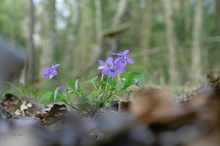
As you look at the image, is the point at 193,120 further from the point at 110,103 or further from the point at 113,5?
the point at 113,5

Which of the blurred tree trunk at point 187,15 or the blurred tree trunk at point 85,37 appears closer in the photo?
the blurred tree trunk at point 187,15

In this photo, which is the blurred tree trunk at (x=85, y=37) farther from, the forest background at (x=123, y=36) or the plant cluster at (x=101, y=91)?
the plant cluster at (x=101, y=91)

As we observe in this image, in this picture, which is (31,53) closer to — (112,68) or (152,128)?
(112,68)

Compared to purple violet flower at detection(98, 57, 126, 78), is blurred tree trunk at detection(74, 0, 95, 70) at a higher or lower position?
higher

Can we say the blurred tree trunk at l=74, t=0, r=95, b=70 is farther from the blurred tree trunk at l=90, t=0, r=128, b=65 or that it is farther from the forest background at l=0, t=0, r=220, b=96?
the blurred tree trunk at l=90, t=0, r=128, b=65

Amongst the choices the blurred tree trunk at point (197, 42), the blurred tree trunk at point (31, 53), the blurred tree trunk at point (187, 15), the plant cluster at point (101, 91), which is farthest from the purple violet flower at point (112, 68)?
the blurred tree trunk at point (187, 15)

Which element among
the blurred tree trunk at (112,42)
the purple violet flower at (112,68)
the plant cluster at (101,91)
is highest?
the blurred tree trunk at (112,42)

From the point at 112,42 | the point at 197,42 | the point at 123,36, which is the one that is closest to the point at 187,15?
the point at 123,36

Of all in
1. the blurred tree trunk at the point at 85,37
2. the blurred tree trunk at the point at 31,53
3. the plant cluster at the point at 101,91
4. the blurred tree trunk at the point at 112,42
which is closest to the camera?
the plant cluster at the point at 101,91

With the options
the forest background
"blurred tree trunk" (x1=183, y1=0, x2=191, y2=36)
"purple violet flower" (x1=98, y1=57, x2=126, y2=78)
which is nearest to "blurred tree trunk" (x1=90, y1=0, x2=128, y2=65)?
the forest background

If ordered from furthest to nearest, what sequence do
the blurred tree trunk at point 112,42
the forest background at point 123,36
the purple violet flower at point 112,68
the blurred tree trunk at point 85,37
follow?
the blurred tree trunk at point 85,37, the blurred tree trunk at point 112,42, the forest background at point 123,36, the purple violet flower at point 112,68
